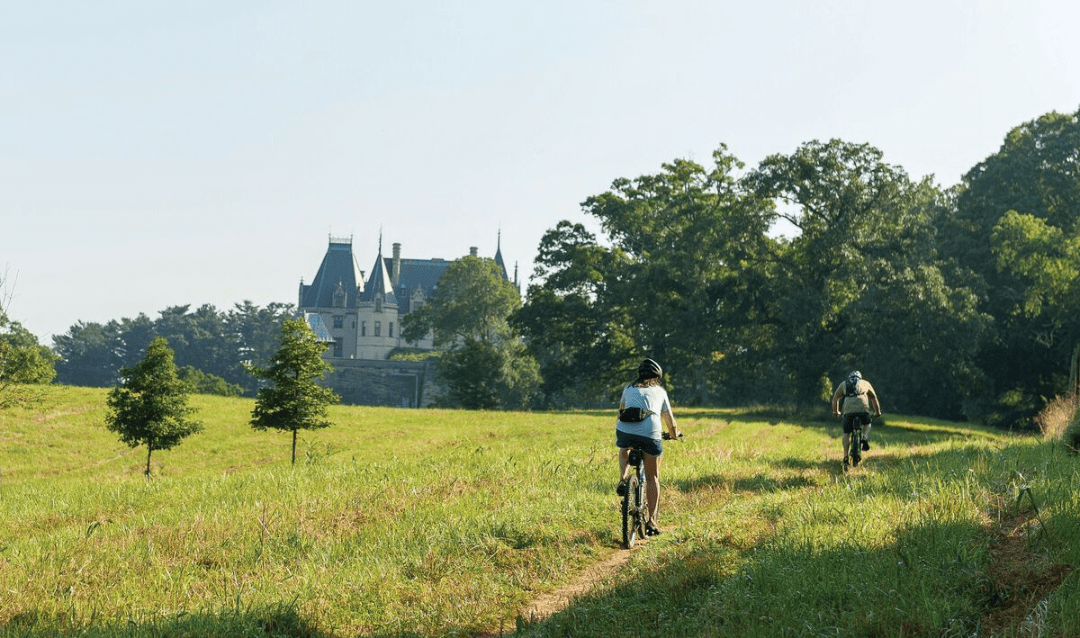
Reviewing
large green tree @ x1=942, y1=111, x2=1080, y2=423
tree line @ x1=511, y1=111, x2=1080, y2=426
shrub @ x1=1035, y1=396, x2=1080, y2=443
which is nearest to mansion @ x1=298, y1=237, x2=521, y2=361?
tree line @ x1=511, y1=111, x2=1080, y2=426

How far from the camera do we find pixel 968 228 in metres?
51.2

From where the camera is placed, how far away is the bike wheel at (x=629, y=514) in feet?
32.3

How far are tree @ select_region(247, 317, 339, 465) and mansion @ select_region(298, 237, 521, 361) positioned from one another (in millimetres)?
118654

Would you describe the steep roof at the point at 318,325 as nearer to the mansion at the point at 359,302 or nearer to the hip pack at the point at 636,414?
the mansion at the point at 359,302

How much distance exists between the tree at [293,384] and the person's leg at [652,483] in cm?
1753

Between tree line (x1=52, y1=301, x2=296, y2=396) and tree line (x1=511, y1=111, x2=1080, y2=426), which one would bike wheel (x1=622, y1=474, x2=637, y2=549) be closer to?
tree line (x1=511, y1=111, x2=1080, y2=426)

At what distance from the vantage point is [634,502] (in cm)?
1001

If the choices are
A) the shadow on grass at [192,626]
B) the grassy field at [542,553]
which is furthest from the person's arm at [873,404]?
the shadow on grass at [192,626]

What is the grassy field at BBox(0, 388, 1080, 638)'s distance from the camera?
6.78 m

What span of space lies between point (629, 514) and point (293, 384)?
59.7 feet

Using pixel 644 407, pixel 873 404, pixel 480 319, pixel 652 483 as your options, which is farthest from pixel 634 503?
pixel 480 319

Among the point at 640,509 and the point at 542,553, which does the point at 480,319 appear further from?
the point at 542,553

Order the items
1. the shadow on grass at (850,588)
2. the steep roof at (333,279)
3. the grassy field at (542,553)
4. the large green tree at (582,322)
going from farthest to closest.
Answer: the steep roof at (333,279) → the large green tree at (582,322) → the grassy field at (542,553) → the shadow on grass at (850,588)

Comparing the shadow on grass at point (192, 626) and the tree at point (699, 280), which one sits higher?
the tree at point (699, 280)
